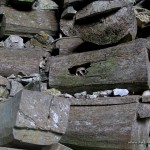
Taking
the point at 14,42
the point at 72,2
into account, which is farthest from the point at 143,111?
→ the point at 14,42

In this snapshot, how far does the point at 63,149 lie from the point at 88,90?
0.93 meters

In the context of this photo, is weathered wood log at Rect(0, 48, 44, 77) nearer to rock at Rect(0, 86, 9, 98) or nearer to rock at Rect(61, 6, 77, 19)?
rock at Rect(0, 86, 9, 98)

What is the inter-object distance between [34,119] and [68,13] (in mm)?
2025

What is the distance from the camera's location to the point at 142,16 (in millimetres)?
3545

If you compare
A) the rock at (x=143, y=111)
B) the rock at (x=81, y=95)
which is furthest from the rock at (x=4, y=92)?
the rock at (x=143, y=111)

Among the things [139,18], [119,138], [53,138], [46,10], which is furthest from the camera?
[46,10]

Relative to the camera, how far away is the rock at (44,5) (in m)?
4.24

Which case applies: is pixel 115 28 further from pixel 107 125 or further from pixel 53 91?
pixel 107 125

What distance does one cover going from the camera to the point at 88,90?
10.2ft

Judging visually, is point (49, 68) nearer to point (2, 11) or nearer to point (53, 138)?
point (2, 11)

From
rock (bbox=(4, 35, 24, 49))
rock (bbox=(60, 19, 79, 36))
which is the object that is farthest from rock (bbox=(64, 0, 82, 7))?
rock (bbox=(4, 35, 24, 49))

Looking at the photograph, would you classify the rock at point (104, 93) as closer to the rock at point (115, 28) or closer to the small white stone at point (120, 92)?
the small white stone at point (120, 92)

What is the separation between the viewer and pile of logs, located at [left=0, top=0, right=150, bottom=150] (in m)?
2.12

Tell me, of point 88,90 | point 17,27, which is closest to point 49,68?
point 88,90
